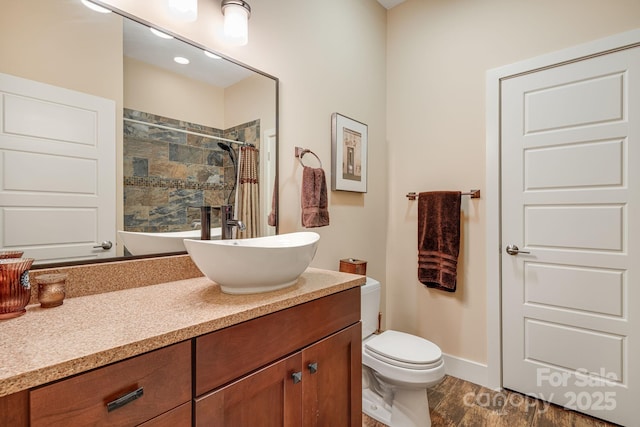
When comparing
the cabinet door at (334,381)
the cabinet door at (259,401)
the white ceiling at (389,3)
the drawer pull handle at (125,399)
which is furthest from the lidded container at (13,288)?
the white ceiling at (389,3)

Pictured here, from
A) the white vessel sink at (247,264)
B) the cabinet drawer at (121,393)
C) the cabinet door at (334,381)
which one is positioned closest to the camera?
the cabinet drawer at (121,393)

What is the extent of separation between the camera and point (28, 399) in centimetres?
50

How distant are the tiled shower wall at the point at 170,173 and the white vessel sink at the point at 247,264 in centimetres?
36

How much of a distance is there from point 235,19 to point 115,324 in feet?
4.28

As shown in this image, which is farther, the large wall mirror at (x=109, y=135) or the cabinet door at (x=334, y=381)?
the cabinet door at (x=334, y=381)

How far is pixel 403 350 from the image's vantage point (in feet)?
5.35

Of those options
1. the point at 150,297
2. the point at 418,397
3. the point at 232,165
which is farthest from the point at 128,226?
the point at 418,397

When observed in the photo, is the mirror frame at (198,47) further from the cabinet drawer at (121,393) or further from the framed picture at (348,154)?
the cabinet drawer at (121,393)

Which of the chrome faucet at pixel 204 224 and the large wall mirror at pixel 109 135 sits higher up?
the large wall mirror at pixel 109 135

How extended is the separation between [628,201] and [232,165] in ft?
6.89

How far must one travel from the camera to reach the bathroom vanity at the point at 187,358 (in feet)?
1.78

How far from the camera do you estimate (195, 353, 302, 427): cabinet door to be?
0.75 metres

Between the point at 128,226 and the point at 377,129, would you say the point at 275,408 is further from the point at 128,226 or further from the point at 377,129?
the point at 377,129

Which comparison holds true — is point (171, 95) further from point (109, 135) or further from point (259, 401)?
point (259, 401)
